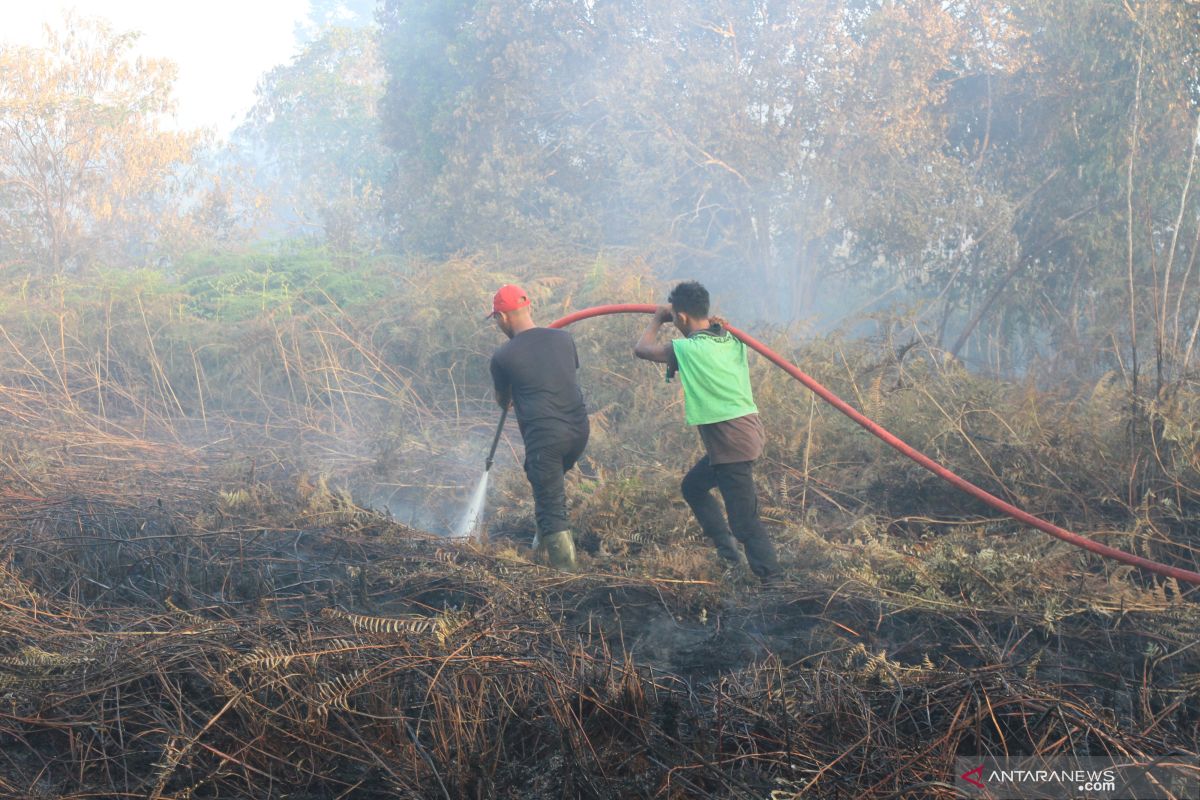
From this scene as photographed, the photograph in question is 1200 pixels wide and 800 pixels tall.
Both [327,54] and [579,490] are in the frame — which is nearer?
[579,490]

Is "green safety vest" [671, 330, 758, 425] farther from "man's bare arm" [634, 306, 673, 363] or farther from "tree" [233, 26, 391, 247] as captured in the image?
"tree" [233, 26, 391, 247]

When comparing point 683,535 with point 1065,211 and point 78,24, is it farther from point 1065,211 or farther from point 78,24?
point 78,24

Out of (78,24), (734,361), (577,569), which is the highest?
(78,24)

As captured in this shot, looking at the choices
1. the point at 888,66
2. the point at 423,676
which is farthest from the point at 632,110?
the point at 423,676

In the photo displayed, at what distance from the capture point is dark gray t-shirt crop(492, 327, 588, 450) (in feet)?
18.1

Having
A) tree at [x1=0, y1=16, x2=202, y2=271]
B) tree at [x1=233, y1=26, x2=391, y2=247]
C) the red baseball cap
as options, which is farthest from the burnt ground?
tree at [x1=233, y1=26, x2=391, y2=247]

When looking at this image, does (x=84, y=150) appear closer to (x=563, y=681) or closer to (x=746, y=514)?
(x=746, y=514)

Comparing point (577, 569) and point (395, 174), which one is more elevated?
point (395, 174)

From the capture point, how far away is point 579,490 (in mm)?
6582

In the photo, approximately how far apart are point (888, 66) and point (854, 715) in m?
11.0

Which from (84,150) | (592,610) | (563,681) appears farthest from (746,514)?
(84,150)
